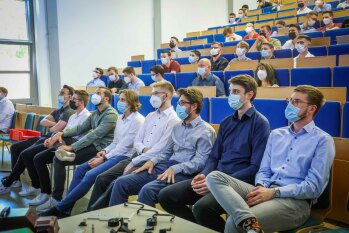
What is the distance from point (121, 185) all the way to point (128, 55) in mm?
7473

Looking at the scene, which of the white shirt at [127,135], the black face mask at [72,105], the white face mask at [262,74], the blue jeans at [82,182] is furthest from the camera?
the white face mask at [262,74]

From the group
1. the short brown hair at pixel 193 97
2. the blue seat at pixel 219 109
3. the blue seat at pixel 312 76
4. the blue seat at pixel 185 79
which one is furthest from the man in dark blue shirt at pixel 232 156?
the blue seat at pixel 185 79

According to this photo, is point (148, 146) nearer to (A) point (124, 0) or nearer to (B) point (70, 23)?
(B) point (70, 23)

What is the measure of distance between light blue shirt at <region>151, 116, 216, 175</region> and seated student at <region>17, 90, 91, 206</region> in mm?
1399

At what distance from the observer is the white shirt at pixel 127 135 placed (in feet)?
11.0

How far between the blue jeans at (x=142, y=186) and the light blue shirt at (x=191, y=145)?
0.06 meters

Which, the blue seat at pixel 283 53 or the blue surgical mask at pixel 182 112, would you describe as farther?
the blue seat at pixel 283 53

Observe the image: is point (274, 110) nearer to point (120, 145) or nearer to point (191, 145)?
point (191, 145)

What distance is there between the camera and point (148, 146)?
10.3ft

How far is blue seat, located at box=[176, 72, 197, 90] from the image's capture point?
532cm

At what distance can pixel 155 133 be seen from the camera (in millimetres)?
3098

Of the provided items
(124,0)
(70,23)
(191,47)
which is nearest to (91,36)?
(70,23)

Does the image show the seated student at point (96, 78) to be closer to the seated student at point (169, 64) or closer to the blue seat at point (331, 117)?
the seated student at point (169, 64)

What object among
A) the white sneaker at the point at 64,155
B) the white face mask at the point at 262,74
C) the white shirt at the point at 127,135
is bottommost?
the white sneaker at the point at 64,155
